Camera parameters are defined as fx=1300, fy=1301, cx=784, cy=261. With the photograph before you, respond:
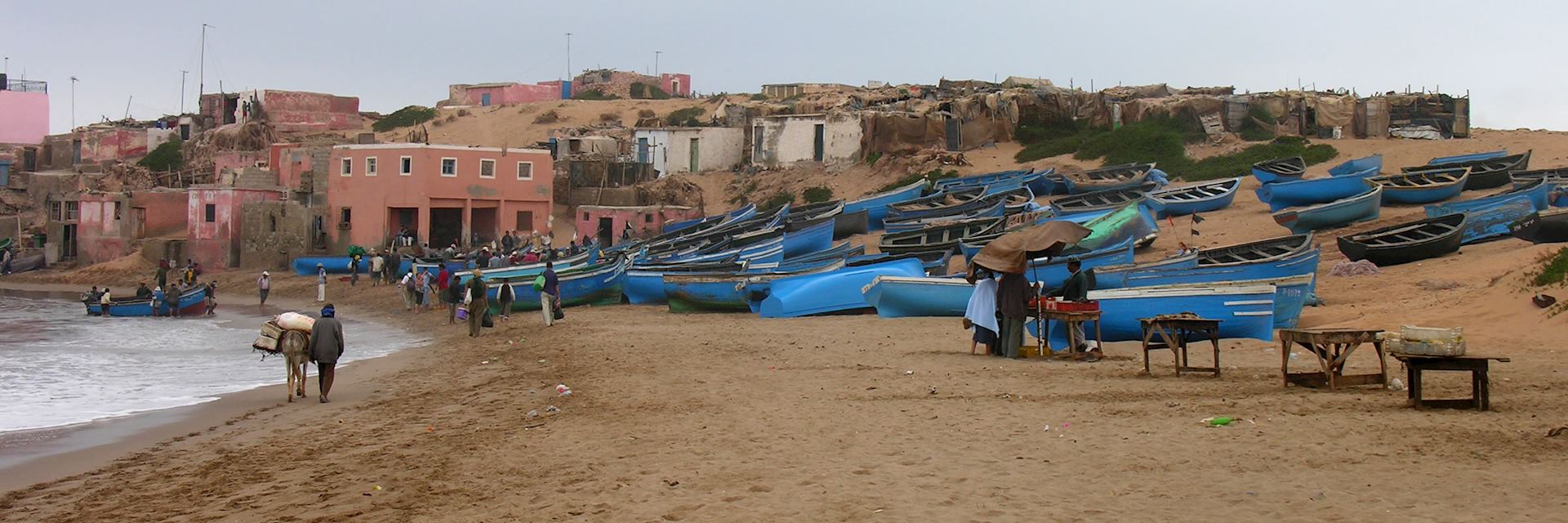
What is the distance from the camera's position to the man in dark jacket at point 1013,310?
14.9 meters

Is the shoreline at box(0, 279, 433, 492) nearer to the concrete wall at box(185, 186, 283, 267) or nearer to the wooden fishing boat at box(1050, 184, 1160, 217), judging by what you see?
the wooden fishing boat at box(1050, 184, 1160, 217)

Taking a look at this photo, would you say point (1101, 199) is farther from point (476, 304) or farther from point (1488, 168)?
point (476, 304)

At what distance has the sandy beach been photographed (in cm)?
753

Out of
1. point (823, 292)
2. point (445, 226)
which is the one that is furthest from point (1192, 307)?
point (445, 226)

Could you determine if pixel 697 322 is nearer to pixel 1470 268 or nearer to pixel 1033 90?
pixel 1470 268

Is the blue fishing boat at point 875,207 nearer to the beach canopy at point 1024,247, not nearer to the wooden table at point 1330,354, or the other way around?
the beach canopy at point 1024,247

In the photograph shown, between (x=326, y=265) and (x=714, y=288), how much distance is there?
22533mm

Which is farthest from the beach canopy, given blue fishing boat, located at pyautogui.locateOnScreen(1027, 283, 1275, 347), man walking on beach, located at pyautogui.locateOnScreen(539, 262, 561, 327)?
man walking on beach, located at pyautogui.locateOnScreen(539, 262, 561, 327)

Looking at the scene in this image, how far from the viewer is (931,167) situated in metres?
50.9

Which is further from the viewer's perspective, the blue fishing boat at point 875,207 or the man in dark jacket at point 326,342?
the blue fishing boat at point 875,207

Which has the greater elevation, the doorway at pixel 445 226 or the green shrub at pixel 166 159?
the green shrub at pixel 166 159

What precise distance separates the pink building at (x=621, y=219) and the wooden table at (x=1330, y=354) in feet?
120

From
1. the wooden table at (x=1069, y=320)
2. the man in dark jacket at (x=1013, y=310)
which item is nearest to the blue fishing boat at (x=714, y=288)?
the man in dark jacket at (x=1013, y=310)

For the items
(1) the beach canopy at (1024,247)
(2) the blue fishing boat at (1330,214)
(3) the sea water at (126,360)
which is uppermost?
(2) the blue fishing boat at (1330,214)
